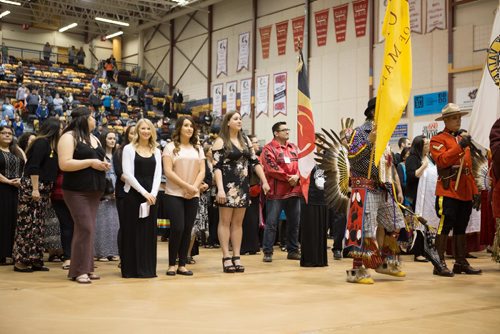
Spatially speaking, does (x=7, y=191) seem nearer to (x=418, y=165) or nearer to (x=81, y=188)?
(x=81, y=188)

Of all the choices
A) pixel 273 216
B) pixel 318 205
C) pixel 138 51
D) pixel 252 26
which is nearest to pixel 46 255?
pixel 273 216

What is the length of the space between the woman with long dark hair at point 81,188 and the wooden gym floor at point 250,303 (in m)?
Answer: 0.19

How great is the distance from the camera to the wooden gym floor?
343 cm

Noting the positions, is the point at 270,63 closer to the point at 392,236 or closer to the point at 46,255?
the point at 46,255

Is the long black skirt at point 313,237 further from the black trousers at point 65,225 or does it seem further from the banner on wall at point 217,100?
the banner on wall at point 217,100

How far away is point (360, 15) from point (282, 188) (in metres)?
12.3

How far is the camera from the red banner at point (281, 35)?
21297 millimetres

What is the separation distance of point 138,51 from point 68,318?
2630 centimetres

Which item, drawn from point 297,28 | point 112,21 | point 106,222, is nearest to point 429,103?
point 297,28

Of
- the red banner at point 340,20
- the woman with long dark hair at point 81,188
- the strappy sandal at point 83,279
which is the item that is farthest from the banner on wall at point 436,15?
the strappy sandal at point 83,279

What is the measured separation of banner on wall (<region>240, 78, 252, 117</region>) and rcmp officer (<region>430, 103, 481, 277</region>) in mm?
16809

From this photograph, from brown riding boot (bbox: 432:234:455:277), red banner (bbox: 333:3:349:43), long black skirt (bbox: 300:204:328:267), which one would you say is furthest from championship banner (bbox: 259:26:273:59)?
brown riding boot (bbox: 432:234:455:277)

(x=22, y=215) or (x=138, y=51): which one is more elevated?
(x=138, y=51)

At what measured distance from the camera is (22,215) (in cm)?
610
